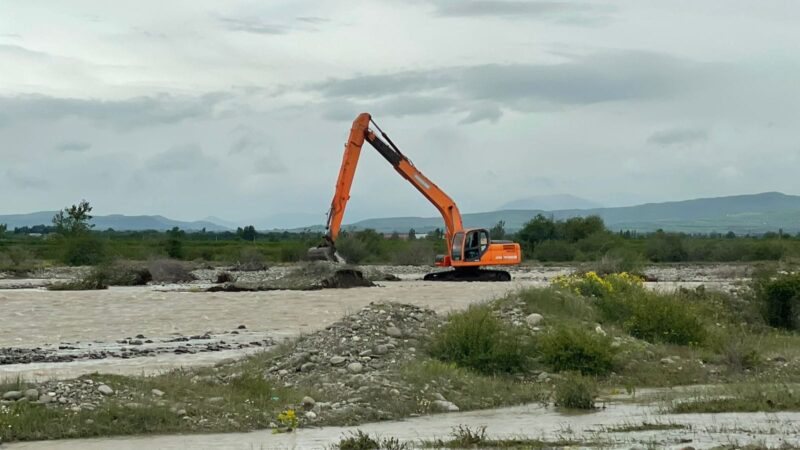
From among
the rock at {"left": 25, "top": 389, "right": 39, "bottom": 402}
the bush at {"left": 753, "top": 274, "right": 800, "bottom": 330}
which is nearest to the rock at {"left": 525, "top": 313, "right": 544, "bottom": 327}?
the bush at {"left": 753, "top": 274, "right": 800, "bottom": 330}

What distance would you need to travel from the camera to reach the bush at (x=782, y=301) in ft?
98.6

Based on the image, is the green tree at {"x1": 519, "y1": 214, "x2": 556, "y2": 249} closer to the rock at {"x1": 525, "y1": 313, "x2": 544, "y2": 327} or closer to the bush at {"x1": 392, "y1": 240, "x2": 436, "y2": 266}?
the bush at {"x1": 392, "y1": 240, "x2": 436, "y2": 266}

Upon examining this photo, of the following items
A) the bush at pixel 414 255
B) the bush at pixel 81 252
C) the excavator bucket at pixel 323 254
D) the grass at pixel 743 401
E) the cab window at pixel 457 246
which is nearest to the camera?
the grass at pixel 743 401

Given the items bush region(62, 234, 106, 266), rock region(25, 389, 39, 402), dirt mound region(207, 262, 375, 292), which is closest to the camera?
rock region(25, 389, 39, 402)

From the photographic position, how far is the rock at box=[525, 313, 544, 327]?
23.3 meters

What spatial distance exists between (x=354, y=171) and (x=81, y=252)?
3257cm

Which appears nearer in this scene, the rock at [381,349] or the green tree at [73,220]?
the rock at [381,349]

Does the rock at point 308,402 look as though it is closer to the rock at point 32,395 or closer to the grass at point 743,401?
the rock at point 32,395

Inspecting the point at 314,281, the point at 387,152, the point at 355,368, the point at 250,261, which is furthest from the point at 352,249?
the point at 355,368

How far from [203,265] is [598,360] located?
55.6m

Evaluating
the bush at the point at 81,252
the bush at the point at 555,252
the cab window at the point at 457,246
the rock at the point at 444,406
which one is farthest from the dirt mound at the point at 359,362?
the bush at the point at 555,252

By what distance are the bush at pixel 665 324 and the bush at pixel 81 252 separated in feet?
181

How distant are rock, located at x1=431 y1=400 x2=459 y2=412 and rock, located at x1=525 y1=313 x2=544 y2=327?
19.2 ft

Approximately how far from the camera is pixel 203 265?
7388cm
